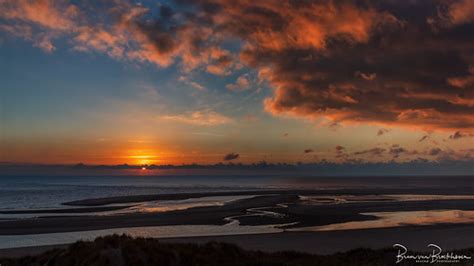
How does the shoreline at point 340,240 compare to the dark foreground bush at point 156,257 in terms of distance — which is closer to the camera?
the dark foreground bush at point 156,257

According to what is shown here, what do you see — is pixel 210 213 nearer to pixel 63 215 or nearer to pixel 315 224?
pixel 315 224

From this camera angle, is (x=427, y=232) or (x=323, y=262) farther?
(x=427, y=232)

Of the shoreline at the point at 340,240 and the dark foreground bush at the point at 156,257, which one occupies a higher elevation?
the dark foreground bush at the point at 156,257

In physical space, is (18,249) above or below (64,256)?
below

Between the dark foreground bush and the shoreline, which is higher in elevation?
the dark foreground bush

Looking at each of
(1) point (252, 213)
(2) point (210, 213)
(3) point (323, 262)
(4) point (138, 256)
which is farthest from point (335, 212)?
(4) point (138, 256)

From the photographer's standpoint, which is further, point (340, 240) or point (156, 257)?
point (340, 240)

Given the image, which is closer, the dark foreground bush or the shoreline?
the dark foreground bush

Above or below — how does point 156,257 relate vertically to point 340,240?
above
